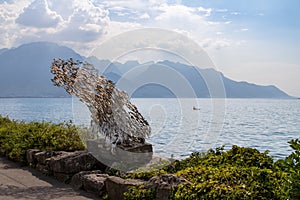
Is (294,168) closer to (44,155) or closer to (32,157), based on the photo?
(44,155)

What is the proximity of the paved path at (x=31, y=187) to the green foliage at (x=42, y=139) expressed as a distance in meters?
0.65

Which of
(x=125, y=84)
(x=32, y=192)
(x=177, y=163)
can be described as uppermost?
(x=125, y=84)

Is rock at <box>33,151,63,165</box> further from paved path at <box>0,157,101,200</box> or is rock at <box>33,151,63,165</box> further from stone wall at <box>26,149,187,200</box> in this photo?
paved path at <box>0,157,101,200</box>

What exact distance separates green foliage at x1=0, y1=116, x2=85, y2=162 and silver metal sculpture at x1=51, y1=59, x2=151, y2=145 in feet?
3.71

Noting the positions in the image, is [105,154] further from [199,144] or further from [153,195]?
[153,195]

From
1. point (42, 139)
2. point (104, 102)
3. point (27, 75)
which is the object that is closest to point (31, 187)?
point (104, 102)

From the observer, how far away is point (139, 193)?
511 cm

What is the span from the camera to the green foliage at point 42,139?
8469 mm

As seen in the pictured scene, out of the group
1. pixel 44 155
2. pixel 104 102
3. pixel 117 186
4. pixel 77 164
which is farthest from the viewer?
pixel 44 155

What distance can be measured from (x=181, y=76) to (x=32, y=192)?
2989mm

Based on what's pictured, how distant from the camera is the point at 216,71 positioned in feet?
23.5

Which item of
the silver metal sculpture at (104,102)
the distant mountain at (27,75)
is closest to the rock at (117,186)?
the silver metal sculpture at (104,102)

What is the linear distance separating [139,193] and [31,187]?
8.00 feet

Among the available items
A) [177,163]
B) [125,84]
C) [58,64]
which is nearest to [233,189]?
[177,163]
